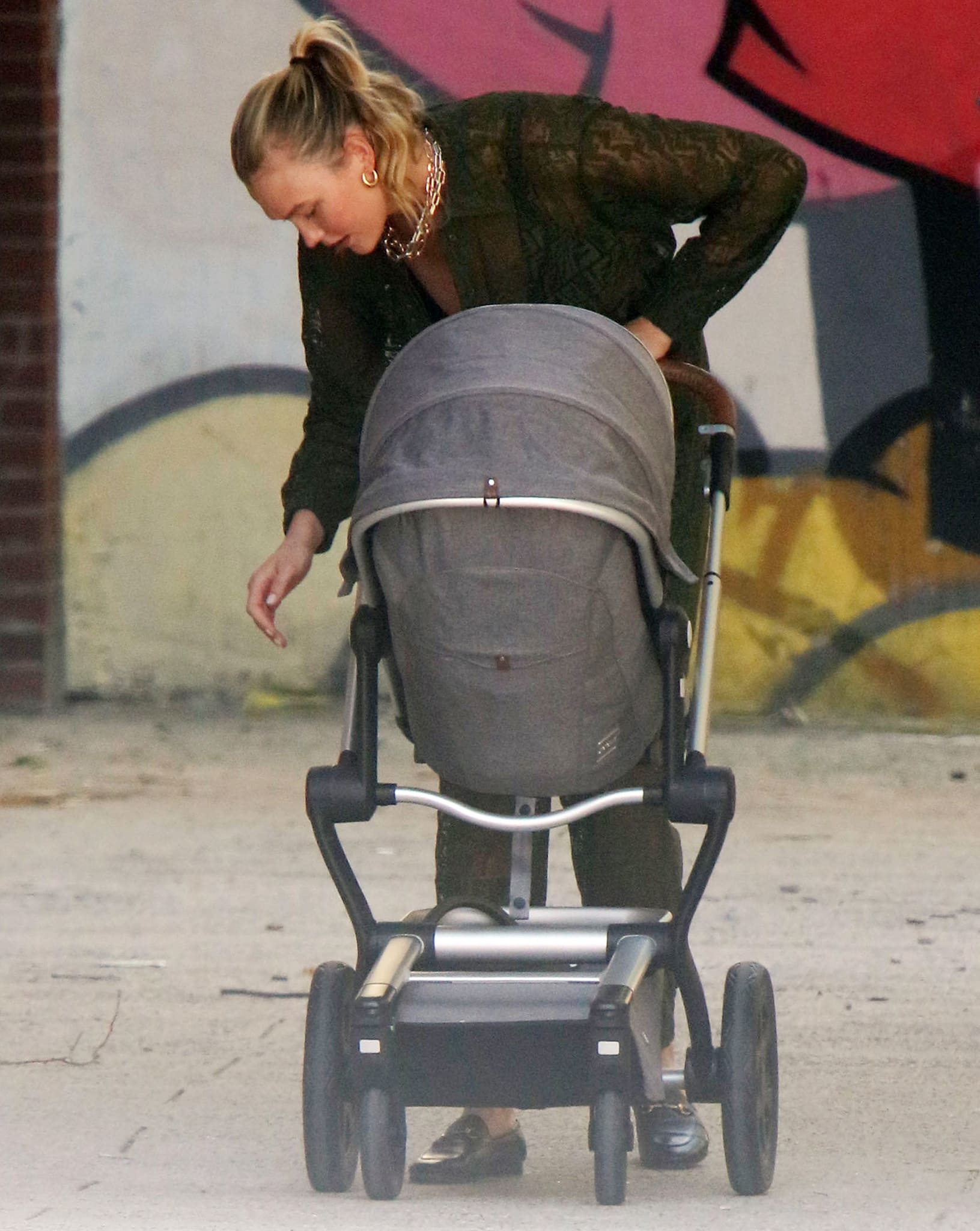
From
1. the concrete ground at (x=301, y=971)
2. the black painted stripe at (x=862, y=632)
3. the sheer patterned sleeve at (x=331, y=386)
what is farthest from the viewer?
the black painted stripe at (x=862, y=632)

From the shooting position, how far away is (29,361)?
6.86 metres

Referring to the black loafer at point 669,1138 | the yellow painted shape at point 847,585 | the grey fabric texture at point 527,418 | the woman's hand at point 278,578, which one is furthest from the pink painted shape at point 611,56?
the black loafer at point 669,1138

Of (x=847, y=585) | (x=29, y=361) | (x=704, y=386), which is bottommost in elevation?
(x=847, y=585)

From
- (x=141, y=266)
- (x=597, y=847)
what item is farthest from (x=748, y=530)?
(x=597, y=847)

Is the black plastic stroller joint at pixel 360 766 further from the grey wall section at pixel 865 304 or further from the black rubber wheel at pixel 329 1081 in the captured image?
the grey wall section at pixel 865 304

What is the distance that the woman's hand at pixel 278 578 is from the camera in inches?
124

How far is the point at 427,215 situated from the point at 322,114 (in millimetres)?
215

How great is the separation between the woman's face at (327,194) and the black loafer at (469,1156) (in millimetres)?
1268

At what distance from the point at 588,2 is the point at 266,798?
2582mm

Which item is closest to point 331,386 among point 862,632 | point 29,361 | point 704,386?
point 704,386

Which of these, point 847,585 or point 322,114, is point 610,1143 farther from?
point 847,585

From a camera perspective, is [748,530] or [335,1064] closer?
[335,1064]

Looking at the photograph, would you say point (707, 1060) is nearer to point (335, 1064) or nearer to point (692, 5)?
point (335, 1064)

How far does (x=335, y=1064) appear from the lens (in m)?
2.82
